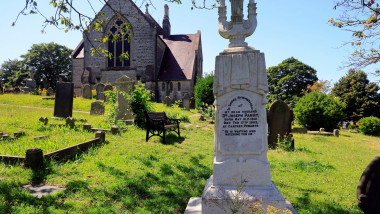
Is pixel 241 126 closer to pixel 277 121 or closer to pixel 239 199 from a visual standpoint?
pixel 239 199

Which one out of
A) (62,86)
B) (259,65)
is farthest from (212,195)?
(62,86)

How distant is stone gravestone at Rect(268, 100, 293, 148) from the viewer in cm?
739

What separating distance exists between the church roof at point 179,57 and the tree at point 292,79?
54.7 feet

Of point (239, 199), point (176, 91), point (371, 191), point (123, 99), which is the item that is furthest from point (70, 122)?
point (176, 91)

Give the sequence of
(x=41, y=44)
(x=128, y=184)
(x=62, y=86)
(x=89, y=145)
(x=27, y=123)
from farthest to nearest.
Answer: (x=41, y=44) < (x=62, y=86) < (x=27, y=123) < (x=89, y=145) < (x=128, y=184)

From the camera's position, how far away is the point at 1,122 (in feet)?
27.1

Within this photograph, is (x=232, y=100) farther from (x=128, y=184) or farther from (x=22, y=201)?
(x=22, y=201)

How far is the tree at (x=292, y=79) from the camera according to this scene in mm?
37094

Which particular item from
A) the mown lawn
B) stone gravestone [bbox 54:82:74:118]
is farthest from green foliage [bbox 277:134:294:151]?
stone gravestone [bbox 54:82:74:118]

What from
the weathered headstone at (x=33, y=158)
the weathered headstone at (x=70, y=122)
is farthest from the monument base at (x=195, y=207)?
the weathered headstone at (x=70, y=122)

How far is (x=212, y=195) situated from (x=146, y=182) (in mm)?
1560

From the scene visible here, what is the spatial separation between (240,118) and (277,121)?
16.0ft

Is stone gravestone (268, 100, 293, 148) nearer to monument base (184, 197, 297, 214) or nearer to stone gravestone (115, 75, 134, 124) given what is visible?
monument base (184, 197, 297, 214)

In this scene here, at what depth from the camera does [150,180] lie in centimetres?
405
